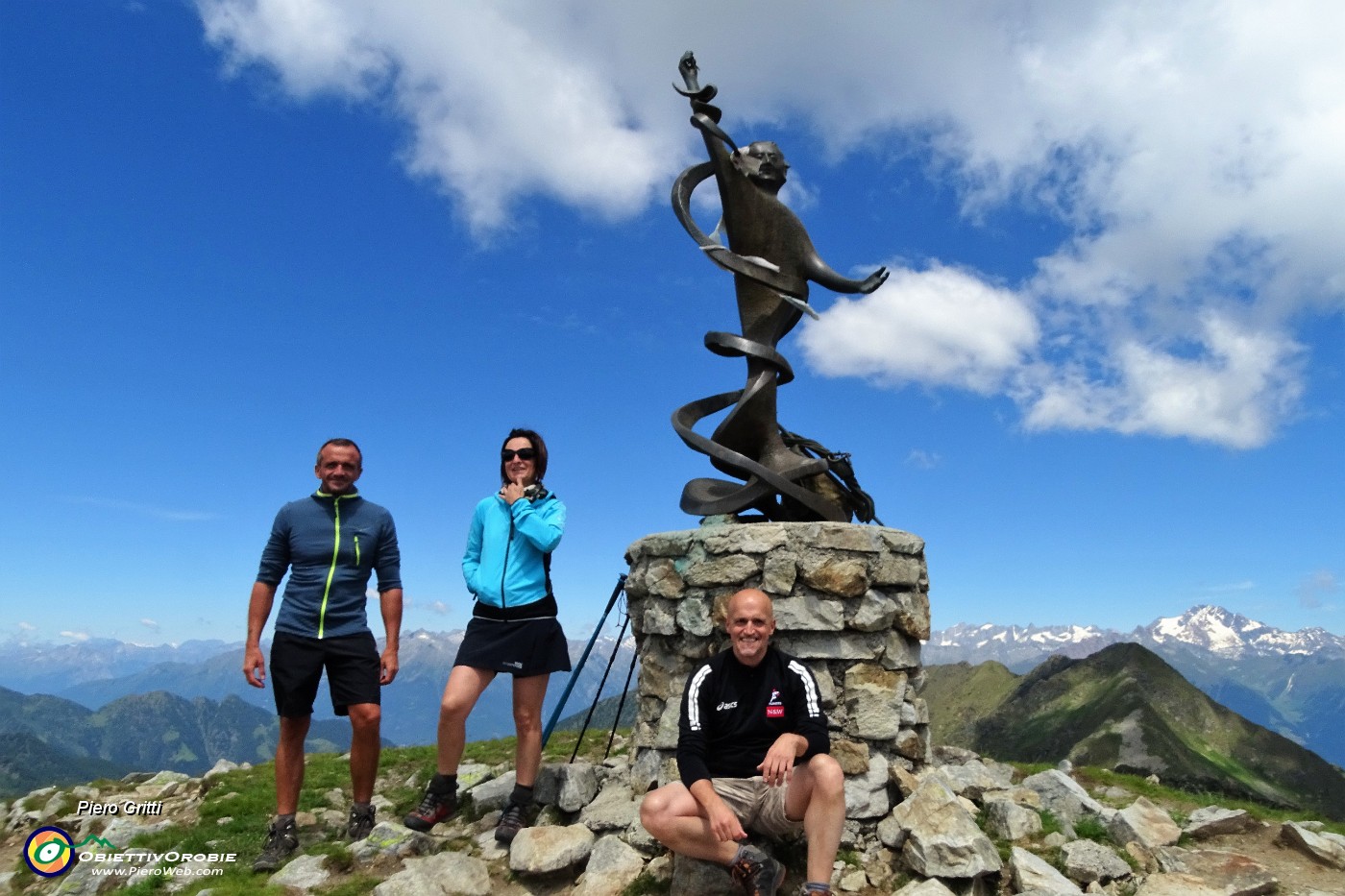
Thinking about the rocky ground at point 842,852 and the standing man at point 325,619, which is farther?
the standing man at point 325,619

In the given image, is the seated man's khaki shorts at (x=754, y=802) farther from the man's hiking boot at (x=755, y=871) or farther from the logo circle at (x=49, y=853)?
the logo circle at (x=49, y=853)

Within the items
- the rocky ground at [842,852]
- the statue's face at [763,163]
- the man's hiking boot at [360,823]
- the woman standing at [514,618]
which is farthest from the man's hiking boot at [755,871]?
the statue's face at [763,163]

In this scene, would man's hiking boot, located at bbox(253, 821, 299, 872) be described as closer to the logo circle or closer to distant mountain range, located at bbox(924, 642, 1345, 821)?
the logo circle

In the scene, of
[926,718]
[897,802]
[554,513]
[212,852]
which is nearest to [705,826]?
[897,802]

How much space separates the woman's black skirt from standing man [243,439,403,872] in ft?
1.96

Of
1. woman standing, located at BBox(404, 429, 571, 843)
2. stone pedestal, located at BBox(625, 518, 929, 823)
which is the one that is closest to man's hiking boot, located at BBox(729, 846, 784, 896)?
stone pedestal, located at BBox(625, 518, 929, 823)

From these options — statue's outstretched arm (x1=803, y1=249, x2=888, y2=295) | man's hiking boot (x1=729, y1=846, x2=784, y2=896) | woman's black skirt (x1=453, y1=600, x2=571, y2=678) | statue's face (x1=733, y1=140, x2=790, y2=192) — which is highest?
statue's face (x1=733, y1=140, x2=790, y2=192)

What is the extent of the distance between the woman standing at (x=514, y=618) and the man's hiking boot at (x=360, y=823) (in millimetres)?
325

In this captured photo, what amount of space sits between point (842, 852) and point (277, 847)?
4218 mm

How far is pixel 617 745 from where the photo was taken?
9.32m

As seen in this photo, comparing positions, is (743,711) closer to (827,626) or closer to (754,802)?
(754,802)

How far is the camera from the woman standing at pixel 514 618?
589cm

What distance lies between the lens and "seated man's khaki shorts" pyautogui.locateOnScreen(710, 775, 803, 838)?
4340 mm

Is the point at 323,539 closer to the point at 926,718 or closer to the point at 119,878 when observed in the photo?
the point at 119,878
